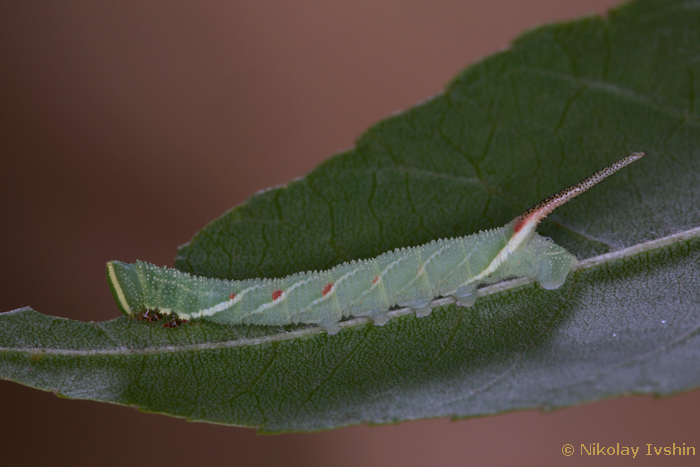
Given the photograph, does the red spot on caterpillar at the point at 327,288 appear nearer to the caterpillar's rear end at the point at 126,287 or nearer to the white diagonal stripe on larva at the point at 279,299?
the white diagonal stripe on larva at the point at 279,299

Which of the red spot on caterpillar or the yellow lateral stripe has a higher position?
the yellow lateral stripe

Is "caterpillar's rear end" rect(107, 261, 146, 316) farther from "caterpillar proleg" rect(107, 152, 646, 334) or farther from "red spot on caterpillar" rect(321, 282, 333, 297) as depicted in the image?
"red spot on caterpillar" rect(321, 282, 333, 297)

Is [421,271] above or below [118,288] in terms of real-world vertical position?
below

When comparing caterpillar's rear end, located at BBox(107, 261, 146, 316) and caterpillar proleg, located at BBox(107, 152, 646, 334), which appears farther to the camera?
caterpillar's rear end, located at BBox(107, 261, 146, 316)

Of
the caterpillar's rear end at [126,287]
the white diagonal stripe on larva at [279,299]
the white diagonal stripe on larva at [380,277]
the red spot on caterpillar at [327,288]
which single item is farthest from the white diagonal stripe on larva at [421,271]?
the caterpillar's rear end at [126,287]

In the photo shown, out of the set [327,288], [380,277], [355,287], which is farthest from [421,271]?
[327,288]

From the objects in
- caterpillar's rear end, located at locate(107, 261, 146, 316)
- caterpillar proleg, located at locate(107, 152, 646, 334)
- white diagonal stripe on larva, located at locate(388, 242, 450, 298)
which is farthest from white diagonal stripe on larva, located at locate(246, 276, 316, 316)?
caterpillar's rear end, located at locate(107, 261, 146, 316)

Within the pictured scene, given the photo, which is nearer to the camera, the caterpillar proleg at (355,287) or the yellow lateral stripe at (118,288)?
the caterpillar proleg at (355,287)

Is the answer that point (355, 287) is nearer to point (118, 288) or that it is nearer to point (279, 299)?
point (279, 299)
